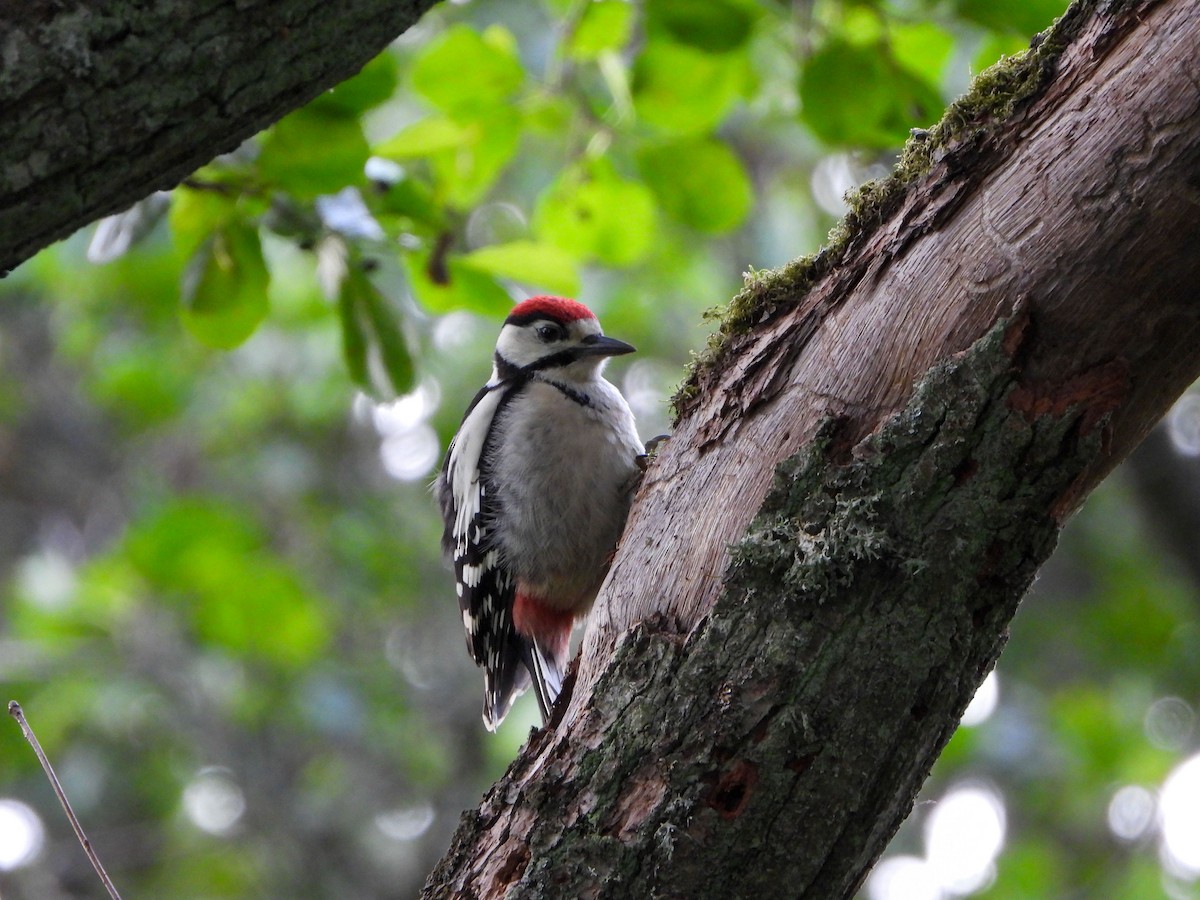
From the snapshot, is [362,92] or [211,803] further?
[211,803]

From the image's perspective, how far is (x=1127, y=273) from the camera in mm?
1569

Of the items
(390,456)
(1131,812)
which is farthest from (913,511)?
(390,456)

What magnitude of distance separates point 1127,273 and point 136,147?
138 cm

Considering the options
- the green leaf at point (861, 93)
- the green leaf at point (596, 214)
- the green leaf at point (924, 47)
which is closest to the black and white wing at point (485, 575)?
the green leaf at point (596, 214)

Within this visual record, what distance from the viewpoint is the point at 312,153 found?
8.41 feet

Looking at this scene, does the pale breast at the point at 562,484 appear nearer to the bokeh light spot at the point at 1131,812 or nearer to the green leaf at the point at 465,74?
the green leaf at the point at 465,74

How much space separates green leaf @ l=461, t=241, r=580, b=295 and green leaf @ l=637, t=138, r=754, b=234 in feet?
1.39

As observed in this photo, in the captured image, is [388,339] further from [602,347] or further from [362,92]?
[602,347]

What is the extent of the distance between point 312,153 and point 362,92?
0.18 metres

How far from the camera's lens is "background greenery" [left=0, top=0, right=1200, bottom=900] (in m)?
2.88

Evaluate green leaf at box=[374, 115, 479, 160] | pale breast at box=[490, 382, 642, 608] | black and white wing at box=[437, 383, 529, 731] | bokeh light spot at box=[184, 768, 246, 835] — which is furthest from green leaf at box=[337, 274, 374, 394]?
bokeh light spot at box=[184, 768, 246, 835]

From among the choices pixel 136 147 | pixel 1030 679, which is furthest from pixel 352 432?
pixel 136 147

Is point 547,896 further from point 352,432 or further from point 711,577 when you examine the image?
point 352,432

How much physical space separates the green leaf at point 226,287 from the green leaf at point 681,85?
1097mm
